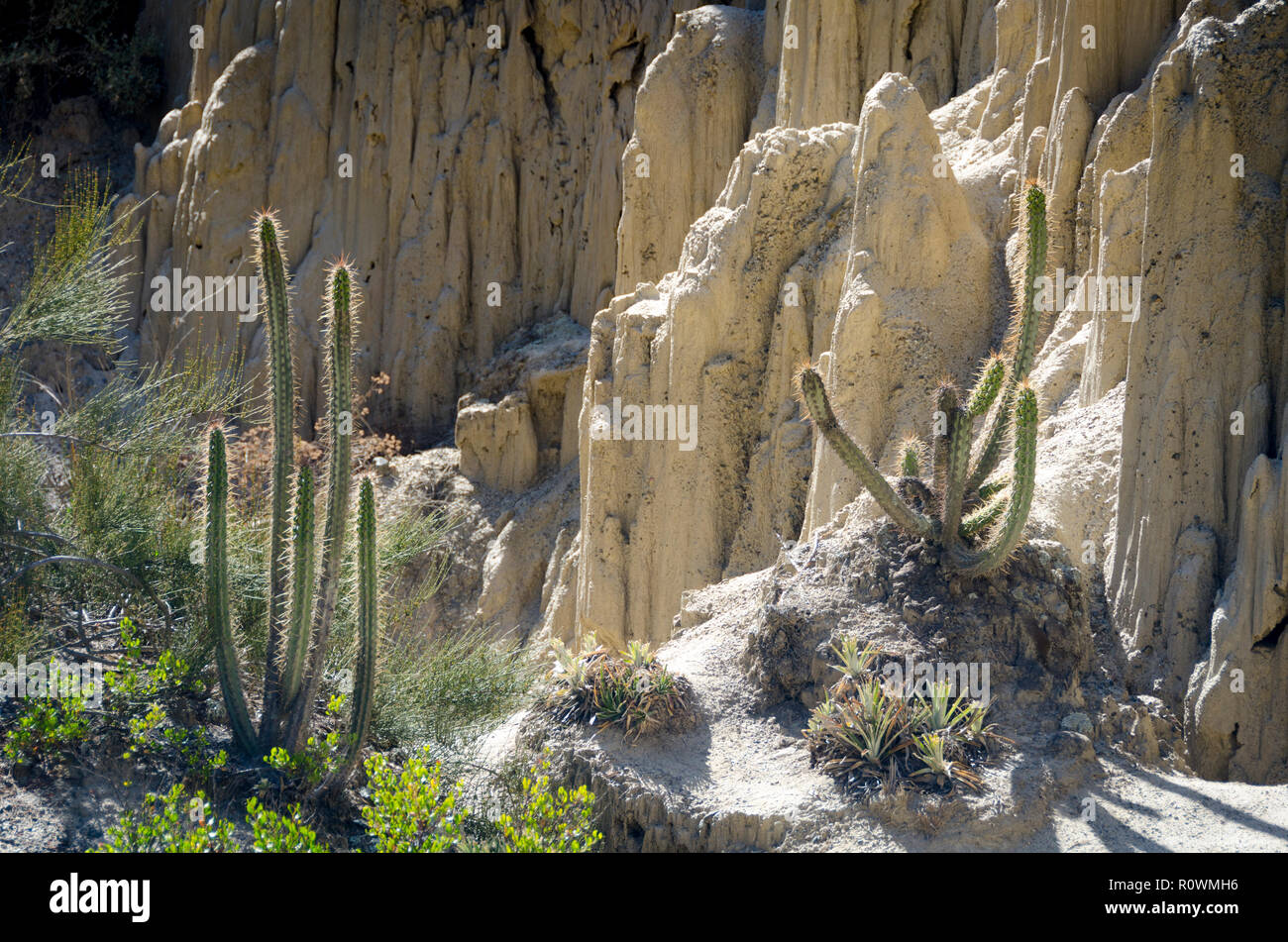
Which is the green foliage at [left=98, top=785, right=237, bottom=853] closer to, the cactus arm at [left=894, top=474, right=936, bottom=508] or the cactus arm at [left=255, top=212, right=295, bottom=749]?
the cactus arm at [left=255, top=212, right=295, bottom=749]

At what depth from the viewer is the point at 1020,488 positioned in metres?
7.20

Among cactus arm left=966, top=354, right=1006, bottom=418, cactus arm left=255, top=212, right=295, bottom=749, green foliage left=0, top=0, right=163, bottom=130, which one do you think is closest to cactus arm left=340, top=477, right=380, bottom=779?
cactus arm left=255, top=212, right=295, bottom=749

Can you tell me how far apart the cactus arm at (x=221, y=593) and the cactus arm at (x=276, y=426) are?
16 cm

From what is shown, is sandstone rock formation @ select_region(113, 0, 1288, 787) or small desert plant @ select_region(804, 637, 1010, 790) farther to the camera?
sandstone rock formation @ select_region(113, 0, 1288, 787)

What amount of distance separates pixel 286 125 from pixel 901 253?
19639 mm

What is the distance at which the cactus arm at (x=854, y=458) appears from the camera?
7660 millimetres

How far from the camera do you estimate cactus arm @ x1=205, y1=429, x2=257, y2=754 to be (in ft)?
25.8

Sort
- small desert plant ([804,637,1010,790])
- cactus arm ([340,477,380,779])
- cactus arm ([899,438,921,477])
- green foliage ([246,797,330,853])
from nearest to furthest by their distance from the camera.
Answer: green foliage ([246,797,330,853]) → small desert plant ([804,637,1010,790]) → cactus arm ([340,477,380,779]) → cactus arm ([899,438,921,477])

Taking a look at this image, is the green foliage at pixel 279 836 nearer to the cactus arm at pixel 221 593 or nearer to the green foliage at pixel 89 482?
the cactus arm at pixel 221 593

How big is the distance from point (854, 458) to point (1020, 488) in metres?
1.09

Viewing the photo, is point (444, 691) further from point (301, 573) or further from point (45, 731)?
point (45, 731)

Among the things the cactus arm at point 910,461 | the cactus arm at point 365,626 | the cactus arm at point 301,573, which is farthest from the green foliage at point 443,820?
the cactus arm at point 910,461

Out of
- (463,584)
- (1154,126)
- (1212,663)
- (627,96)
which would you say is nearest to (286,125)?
(627,96)

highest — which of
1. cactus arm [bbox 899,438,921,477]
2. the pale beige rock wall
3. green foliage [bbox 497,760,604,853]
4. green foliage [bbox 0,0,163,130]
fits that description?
green foliage [bbox 0,0,163,130]
